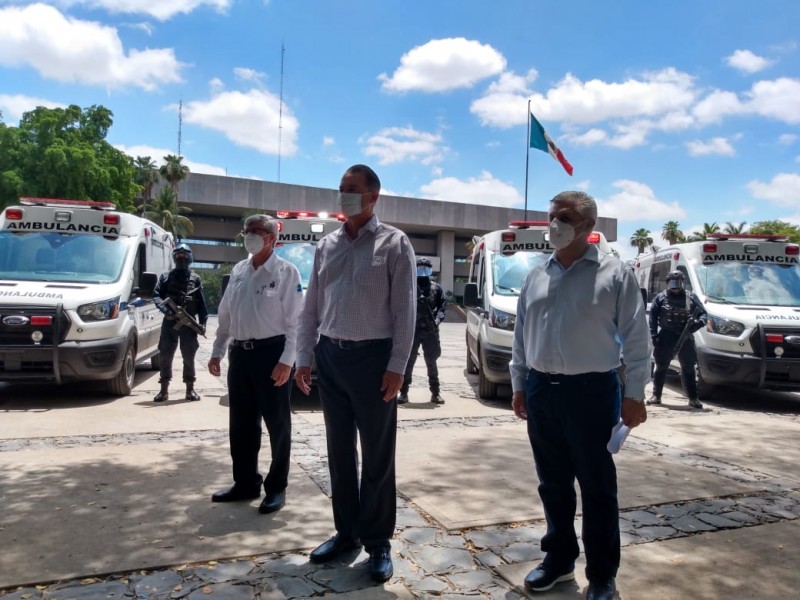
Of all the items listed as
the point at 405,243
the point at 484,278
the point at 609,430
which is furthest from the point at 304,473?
the point at 484,278

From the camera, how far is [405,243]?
3271 millimetres

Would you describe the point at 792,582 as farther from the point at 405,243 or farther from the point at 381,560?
the point at 405,243

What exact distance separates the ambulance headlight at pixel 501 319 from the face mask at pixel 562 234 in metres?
5.02

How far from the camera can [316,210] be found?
151 ft

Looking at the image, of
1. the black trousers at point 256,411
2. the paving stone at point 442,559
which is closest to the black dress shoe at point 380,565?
the paving stone at point 442,559

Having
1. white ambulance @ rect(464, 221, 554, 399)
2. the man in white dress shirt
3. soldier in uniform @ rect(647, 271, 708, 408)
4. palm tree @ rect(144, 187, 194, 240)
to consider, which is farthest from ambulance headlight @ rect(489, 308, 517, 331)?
palm tree @ rect(144, 187, 194, 240)

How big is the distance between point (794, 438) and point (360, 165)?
579 centimetres

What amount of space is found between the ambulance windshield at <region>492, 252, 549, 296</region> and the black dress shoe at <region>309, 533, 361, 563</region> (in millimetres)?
5650

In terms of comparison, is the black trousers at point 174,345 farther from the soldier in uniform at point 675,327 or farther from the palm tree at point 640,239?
the palm tree at point 640,239

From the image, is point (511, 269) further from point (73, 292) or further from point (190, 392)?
point (73, 292)

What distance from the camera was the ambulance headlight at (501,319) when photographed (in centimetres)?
810

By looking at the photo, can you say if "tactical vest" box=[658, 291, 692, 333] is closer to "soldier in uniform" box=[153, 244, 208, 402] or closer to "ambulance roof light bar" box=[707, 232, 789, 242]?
"ambulance roof light bar" box=[707, 232, 789, 242]

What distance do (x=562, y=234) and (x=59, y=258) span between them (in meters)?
7.33

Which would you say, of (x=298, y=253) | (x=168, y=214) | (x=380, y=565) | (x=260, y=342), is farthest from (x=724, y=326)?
(x=168, y=214)
